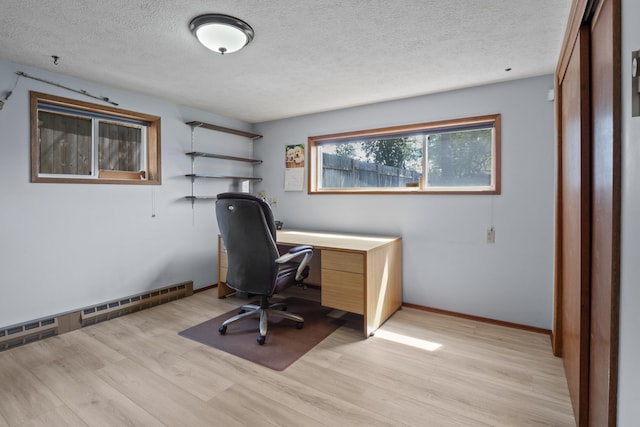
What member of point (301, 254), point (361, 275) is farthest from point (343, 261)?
point (301, 254)

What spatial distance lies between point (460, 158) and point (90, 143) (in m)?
3.57

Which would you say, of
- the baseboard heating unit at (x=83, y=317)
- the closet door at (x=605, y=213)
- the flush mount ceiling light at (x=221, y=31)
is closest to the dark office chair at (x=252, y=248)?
the flush mount ceiling light at (x=221, y=31)

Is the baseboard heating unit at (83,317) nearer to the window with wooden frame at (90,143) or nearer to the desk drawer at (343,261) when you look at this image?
the window with wooden frame at (90,143)

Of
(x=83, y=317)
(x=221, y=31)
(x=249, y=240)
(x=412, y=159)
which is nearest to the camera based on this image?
(x=221, y=31)

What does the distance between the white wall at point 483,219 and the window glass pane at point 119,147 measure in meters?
2.26

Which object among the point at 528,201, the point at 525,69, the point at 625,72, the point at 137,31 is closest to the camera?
the point at 625,72

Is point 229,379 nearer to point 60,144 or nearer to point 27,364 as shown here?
point 27,364

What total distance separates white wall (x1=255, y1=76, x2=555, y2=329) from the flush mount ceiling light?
1.86m

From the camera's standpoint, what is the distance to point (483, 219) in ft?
9.43

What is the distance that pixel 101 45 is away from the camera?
212cm

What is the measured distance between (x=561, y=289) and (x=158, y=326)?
10.6ft

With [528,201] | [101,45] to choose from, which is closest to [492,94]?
[528,201]

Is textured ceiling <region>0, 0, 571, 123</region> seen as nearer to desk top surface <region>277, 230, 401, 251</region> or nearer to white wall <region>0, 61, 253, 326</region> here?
white wall <region>0, 61, 253, 326</region>

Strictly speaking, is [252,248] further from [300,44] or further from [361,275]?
[300,44]
